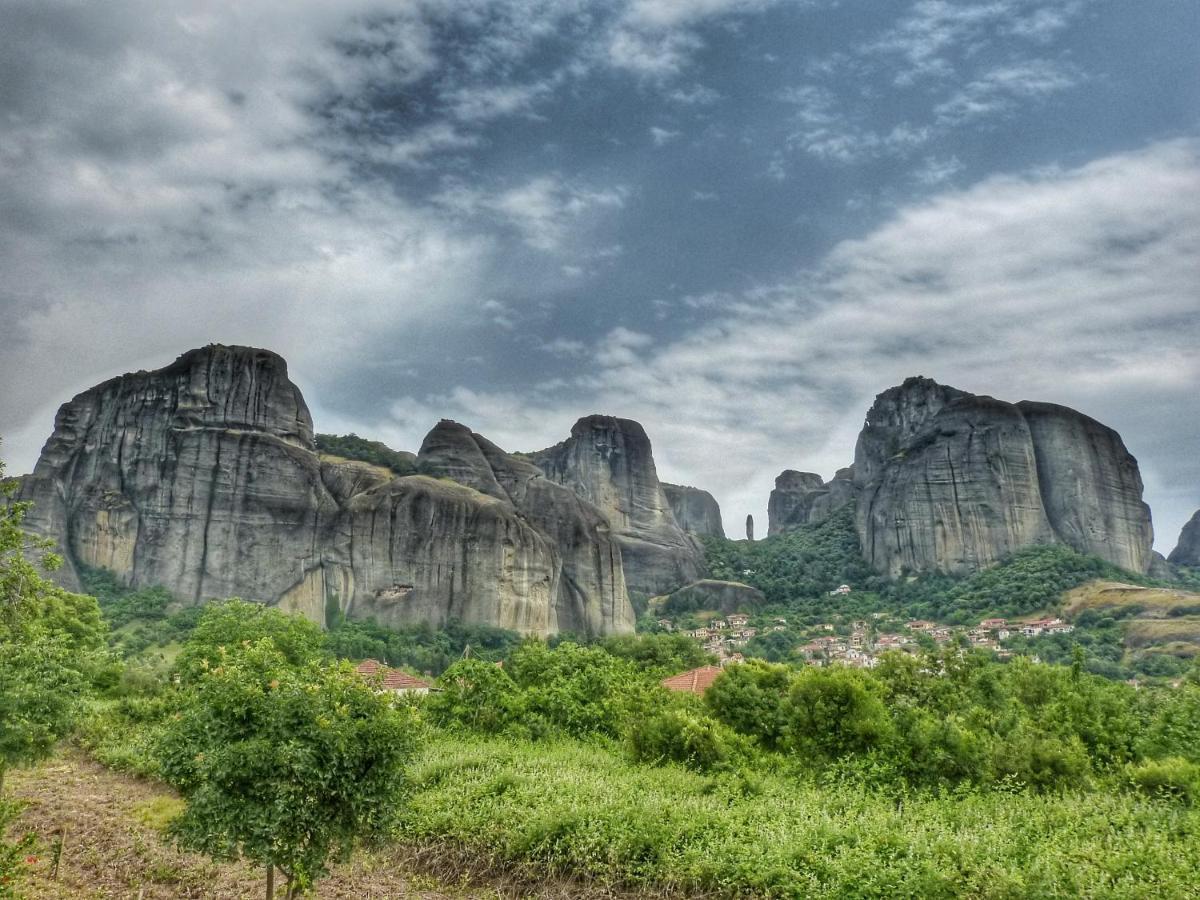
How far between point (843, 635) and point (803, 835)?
7419cm

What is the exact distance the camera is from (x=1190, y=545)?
14038 cm

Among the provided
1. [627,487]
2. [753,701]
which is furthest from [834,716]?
[627,487]

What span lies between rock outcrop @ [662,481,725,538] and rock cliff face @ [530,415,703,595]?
1576 inches

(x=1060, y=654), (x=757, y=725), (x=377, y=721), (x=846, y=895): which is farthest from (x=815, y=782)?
(x=1060, y=654)

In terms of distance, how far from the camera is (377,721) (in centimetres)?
1008

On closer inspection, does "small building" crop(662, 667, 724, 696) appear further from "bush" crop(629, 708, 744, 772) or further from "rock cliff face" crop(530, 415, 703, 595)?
"rock cliff face" crop(530, 415, 703, 595)

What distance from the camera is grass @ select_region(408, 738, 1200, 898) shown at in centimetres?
1025

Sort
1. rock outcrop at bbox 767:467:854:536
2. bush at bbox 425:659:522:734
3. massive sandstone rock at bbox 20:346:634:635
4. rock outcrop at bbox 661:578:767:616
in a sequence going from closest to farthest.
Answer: bush at bbox 425:659:522:734 → massive sandstone rock at bbox 20:346:634:635 → rock outcrop at bbox 661:578:767:616 → rock outcrop at bbox 767:467:854:536

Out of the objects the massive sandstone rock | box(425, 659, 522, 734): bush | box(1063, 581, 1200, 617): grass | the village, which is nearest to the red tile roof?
box(425, 659, 522, 734): bush

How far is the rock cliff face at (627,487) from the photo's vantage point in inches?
4323

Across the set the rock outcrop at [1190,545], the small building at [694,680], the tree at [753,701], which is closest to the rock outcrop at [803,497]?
the rock outcrop at [1190,545]

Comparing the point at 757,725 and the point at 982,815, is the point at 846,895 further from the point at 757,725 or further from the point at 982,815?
the point at 757,725

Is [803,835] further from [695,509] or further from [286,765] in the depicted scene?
[695,509]

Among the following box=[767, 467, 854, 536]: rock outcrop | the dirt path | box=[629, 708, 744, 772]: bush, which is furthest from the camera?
box=[767, 467, 854, 536]: rock outcrop
